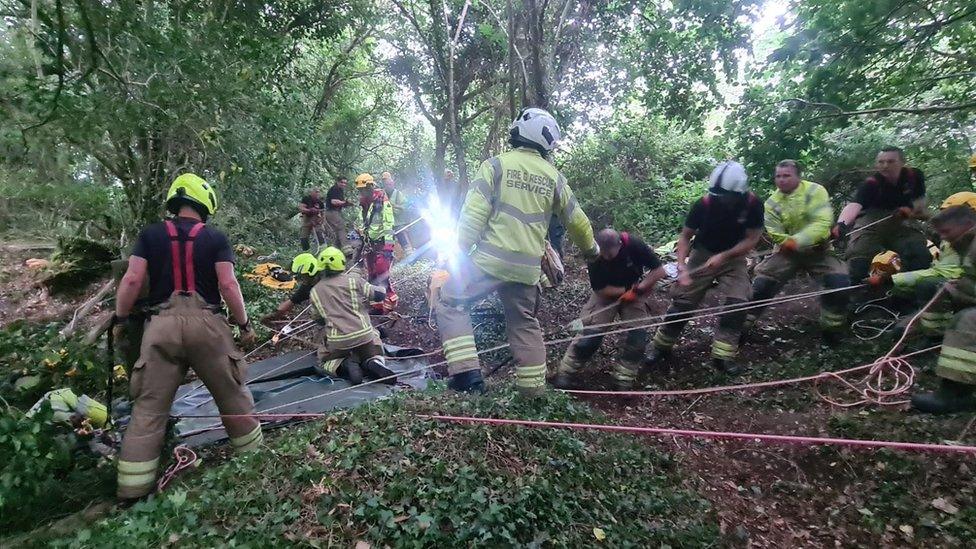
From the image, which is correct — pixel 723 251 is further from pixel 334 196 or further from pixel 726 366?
pixel 334 196

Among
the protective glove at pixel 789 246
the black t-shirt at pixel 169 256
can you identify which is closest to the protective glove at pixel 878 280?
the protective glove at pixel 789 246

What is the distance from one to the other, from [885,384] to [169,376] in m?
5.51

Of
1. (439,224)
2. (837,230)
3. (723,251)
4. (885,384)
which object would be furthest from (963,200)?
(439,224)

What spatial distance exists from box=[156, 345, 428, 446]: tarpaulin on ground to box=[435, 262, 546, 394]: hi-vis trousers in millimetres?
1113

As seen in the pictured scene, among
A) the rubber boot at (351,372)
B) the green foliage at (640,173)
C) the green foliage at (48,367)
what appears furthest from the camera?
the green foliage at (640,173)

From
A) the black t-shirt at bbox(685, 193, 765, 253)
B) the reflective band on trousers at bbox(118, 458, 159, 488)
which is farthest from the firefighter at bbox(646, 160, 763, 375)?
the reflective band on trousers at bbox(118, 458, 159, 488)

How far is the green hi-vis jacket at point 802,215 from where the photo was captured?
16.5 feet

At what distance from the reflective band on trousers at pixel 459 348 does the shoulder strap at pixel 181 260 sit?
1754mm

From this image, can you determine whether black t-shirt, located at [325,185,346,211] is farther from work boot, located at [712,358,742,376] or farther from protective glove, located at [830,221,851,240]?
protective glove, located at [830,221,851,240]

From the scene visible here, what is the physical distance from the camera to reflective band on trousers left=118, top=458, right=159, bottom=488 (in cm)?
296

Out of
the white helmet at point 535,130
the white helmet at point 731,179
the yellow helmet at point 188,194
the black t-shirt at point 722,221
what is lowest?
the black t-shirt at point 722,221

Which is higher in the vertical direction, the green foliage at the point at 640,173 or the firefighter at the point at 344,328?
the green foliage at the point at 640,173

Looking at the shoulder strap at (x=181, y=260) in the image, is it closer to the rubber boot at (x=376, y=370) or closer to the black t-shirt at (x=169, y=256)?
the black t-shirt at (x=169, y=256)

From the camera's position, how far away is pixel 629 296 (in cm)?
508
